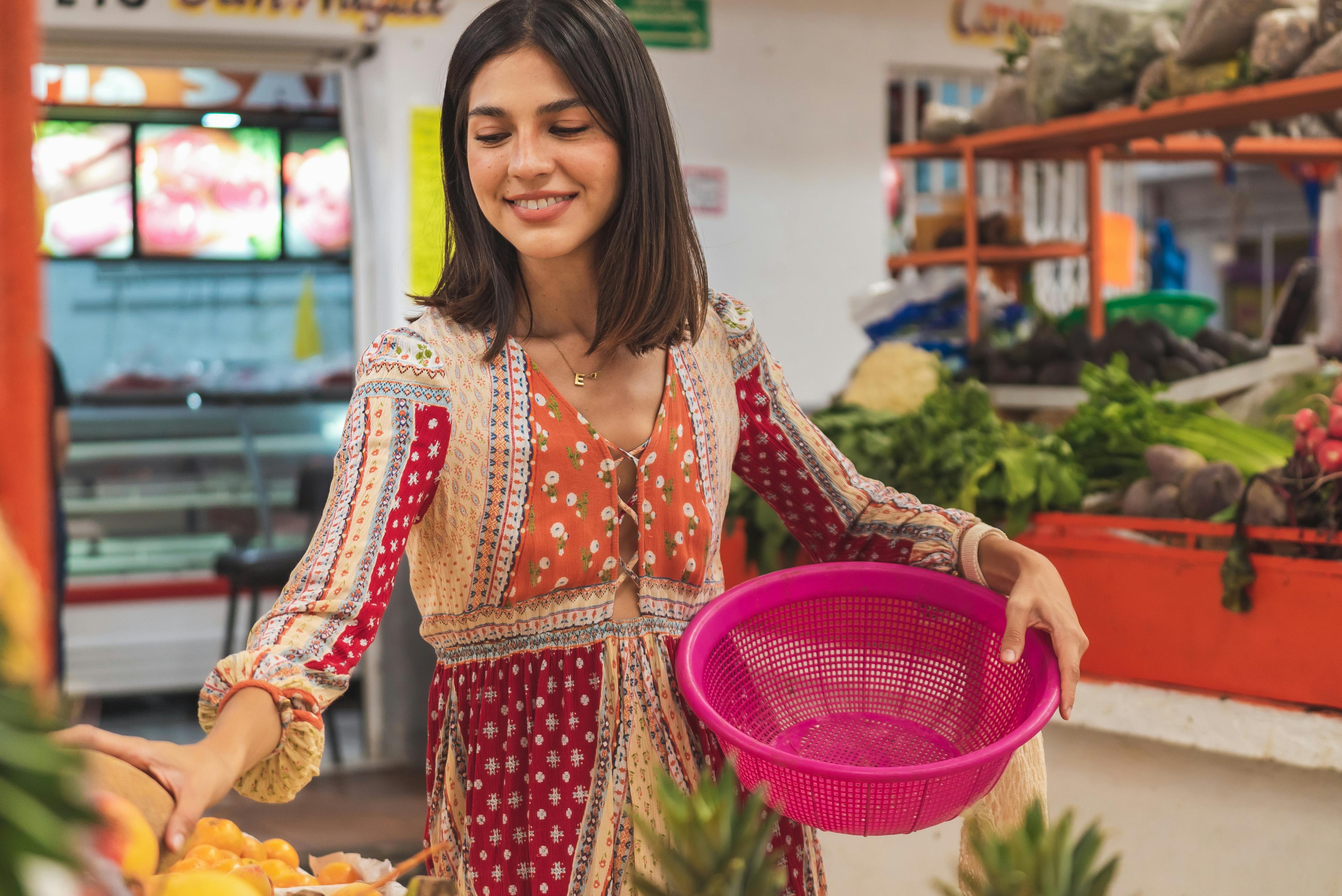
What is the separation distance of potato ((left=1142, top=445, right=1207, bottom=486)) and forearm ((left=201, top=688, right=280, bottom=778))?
230cm

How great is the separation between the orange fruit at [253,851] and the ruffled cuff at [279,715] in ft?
1.16

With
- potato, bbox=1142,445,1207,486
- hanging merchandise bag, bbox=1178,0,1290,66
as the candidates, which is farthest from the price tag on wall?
potato, bbox=1142,445,1207,486

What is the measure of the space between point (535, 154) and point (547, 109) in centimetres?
5

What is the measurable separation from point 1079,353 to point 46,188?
4465 mm

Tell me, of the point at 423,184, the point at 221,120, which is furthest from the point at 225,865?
the point at 221,120

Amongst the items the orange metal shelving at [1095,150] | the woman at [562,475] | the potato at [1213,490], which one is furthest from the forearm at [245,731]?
the orange metal shelving at [1095,150]

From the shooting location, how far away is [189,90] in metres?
5.60

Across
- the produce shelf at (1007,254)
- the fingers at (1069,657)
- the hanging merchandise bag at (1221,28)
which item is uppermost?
the hanging merchandise bag at (1221,28)

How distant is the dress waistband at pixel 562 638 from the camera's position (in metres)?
1.42

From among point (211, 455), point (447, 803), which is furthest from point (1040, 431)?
point (211, 455)

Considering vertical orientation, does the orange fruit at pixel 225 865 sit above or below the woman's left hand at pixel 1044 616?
below

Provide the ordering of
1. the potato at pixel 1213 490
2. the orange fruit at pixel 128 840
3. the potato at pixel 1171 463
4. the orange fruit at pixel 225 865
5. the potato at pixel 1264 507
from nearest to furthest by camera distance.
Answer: the orange fruit at pixel 128 840
the orange fruit at pixel 225 865
the potato at pixel 1264 507
the potato at pixel 1213 490
the potato at pixel 1171 463

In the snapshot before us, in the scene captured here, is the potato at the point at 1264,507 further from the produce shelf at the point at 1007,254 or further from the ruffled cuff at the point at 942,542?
the produce shelf at the point at 1007,254

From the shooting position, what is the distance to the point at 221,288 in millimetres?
5996
